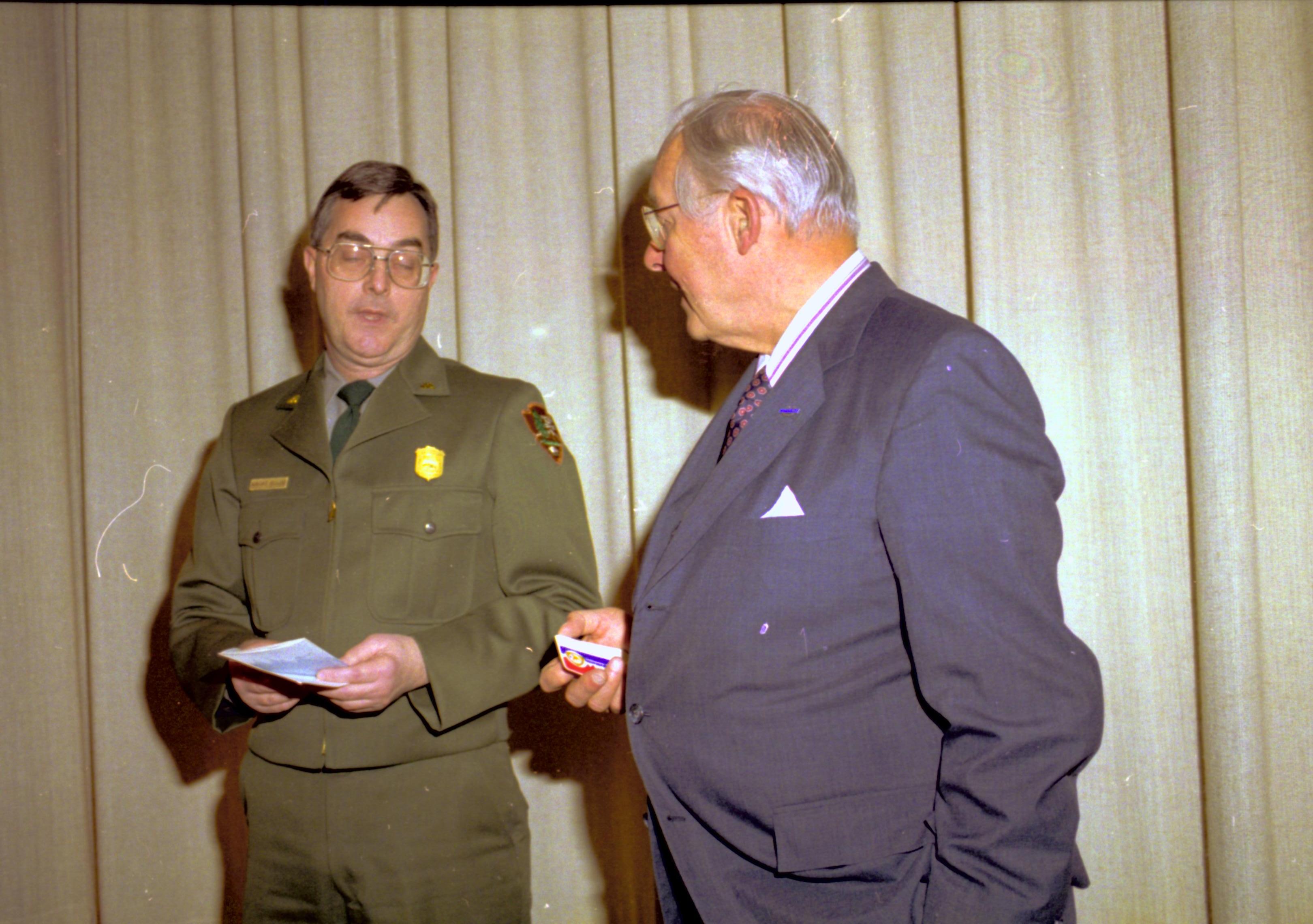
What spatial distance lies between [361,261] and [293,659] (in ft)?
3.01

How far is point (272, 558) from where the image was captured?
1987 millimetres

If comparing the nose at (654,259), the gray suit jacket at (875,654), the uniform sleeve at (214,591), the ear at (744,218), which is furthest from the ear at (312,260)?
the gray suit jacket at (875,654)

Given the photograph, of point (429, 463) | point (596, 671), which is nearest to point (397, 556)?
point (429, 463)

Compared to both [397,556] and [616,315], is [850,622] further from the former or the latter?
[616,315]

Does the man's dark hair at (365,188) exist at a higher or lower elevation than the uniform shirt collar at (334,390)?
higher

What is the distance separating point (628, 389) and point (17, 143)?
1.90m

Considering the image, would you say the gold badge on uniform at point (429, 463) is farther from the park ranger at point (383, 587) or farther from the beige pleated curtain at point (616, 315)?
the beige pleated curtain at point (616, 315)

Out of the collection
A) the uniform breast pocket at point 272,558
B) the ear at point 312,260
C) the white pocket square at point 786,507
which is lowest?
the uniform breast pocket at point 272,558

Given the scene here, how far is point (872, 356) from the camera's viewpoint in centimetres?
129

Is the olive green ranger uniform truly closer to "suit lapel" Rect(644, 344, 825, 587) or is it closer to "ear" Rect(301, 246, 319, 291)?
"ear" Rect(301, 246, 319, 291)

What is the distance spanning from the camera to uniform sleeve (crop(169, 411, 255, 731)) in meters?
1.94

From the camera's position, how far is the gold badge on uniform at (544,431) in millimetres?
2070

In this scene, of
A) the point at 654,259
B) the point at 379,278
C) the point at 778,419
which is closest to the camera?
the point at 778,419

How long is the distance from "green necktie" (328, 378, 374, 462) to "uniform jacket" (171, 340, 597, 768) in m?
0.04
